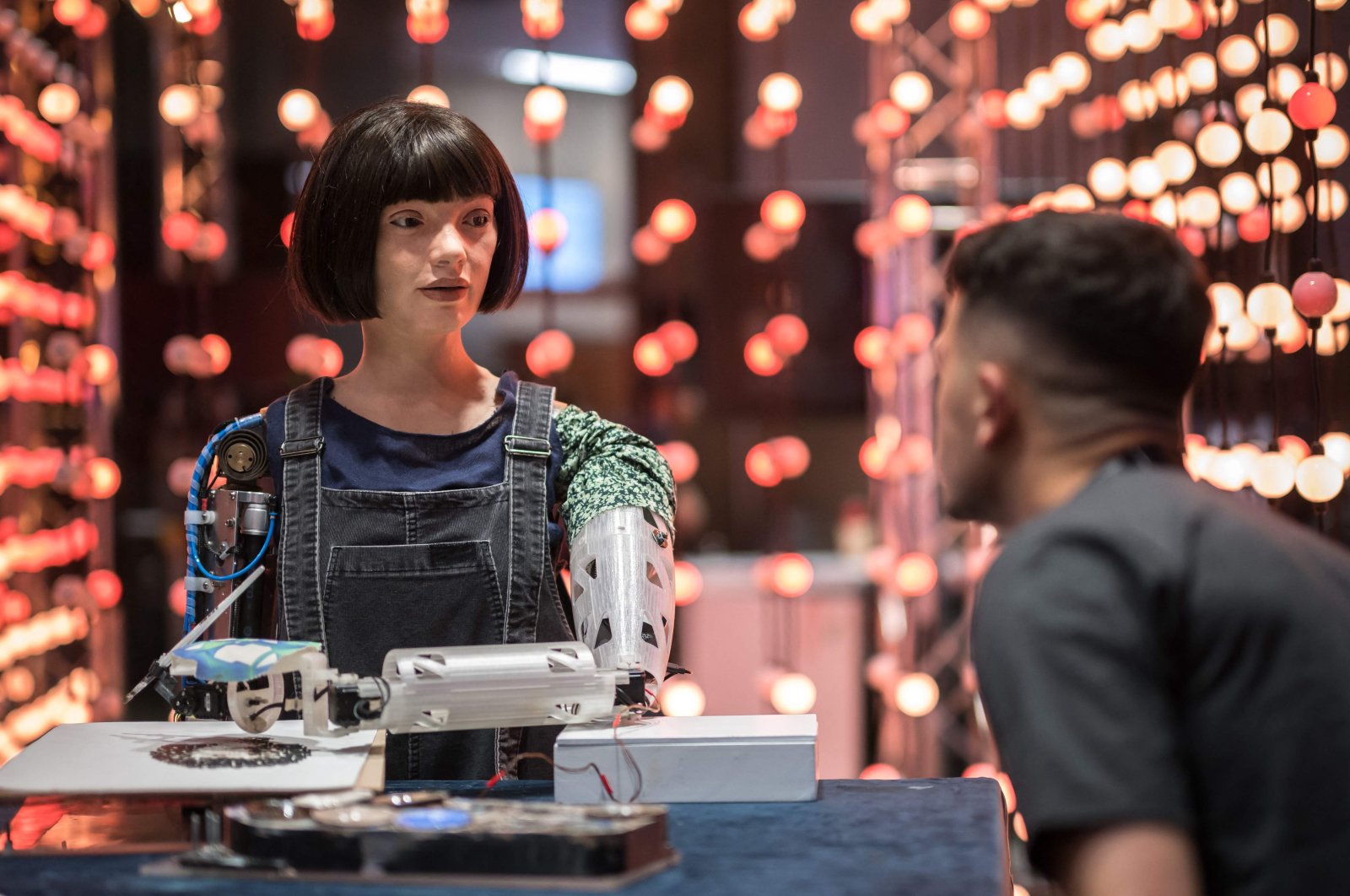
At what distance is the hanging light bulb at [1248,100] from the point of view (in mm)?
2143

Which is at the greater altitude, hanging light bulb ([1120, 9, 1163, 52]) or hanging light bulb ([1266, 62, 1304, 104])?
hanging light bulb ([1120, 9, 1163, 52])

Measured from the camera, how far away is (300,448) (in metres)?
1.45

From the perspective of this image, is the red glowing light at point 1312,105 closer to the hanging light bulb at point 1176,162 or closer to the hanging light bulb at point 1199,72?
the hanging light bulb at point 1176,162

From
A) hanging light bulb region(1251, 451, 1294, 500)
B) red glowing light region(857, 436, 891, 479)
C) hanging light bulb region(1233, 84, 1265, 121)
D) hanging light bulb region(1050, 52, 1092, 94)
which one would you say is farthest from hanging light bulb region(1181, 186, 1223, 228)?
red glowing light region(857, 436, 891, 479)

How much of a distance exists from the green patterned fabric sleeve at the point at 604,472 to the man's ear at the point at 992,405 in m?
0.54

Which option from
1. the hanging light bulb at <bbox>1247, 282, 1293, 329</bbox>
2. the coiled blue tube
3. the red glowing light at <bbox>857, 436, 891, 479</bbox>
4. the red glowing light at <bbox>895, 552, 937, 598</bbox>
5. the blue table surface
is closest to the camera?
the blue table surface

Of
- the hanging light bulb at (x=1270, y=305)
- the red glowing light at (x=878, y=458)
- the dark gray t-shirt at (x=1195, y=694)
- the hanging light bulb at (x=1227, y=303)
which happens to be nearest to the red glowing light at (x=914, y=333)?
the red glowing light at (x=878, y=458)

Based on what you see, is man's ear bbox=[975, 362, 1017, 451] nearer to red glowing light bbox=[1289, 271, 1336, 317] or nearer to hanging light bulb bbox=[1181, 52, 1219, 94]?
red glowing light bbox=[1289, 271, 1336, 317]

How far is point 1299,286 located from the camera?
5.09 feet

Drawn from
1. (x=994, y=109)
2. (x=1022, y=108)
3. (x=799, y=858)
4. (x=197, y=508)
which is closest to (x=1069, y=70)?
(x=1022, y=108)

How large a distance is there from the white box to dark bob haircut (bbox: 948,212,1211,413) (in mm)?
378

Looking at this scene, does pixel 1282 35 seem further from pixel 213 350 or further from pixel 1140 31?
pixel 213 350

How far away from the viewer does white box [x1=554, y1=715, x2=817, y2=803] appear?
3.60 ft

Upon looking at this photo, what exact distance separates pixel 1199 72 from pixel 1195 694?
6.04ft
